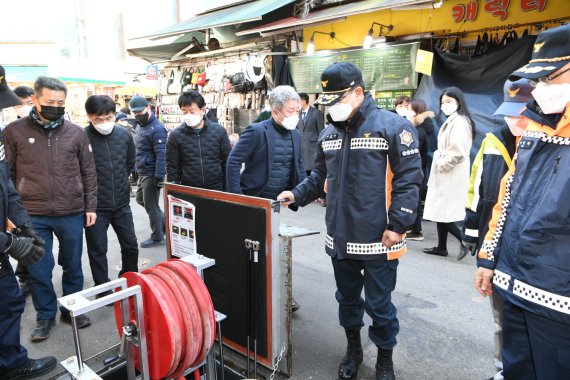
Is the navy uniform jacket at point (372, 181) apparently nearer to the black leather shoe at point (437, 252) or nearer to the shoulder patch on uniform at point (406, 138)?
the shoulder patch on uniform at point (406, 138)

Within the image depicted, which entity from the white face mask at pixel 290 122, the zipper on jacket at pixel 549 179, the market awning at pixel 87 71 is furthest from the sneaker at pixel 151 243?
the market awning at pixel 87 71

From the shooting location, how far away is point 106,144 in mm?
3473

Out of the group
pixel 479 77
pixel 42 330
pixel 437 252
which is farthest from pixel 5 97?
pixel 479 77

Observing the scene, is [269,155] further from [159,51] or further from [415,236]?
[159,51]

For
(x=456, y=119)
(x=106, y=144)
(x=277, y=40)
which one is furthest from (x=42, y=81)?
(x=277, y=40)

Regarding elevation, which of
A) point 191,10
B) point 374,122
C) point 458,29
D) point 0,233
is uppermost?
point 191,10

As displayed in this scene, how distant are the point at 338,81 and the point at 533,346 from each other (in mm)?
1593

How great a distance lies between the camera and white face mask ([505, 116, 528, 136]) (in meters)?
2.01

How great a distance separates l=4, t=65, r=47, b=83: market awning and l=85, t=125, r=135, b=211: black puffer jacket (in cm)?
1773

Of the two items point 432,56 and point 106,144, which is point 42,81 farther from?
point 432,56

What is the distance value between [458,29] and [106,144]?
5.26 meters

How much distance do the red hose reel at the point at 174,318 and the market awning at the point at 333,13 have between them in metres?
4.50

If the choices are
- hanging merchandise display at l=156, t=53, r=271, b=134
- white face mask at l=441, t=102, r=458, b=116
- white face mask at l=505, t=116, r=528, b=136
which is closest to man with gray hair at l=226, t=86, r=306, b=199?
white face mask at l=505, t=116, r=528, b=136

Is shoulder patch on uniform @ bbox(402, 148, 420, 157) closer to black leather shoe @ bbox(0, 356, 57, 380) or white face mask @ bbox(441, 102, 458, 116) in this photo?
white face mask @ bbox(441, 102, 458, 116)
